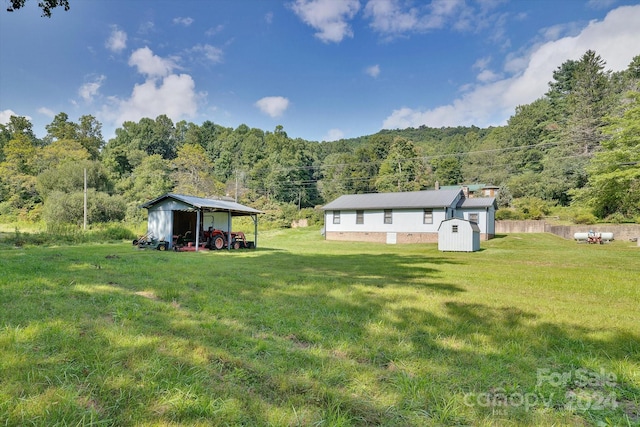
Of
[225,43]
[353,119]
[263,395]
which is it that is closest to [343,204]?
[225,43]

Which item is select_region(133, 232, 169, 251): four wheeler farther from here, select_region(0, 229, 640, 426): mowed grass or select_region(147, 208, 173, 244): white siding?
select_region(0, 229, 640, 426): mowed grass

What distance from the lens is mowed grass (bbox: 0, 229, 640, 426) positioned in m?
2.03

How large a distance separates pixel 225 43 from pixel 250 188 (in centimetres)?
3140

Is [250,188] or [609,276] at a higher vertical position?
[250,188]

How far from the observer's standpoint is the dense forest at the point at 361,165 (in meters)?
27.3

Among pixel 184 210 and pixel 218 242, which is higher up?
pixel 184 210

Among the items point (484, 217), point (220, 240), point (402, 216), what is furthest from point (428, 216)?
point (220, 240)

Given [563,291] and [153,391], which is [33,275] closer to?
[153,391]

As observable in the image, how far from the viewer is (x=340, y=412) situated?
81.4 inches

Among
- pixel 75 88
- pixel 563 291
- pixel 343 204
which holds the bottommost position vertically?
pixel 563 291

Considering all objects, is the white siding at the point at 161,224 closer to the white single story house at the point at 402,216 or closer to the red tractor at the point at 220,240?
the red tractor at the point at 220,240

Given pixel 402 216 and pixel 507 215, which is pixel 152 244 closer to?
pixel 402 216

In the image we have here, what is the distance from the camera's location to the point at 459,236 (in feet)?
57.1

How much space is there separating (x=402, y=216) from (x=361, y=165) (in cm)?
3166
